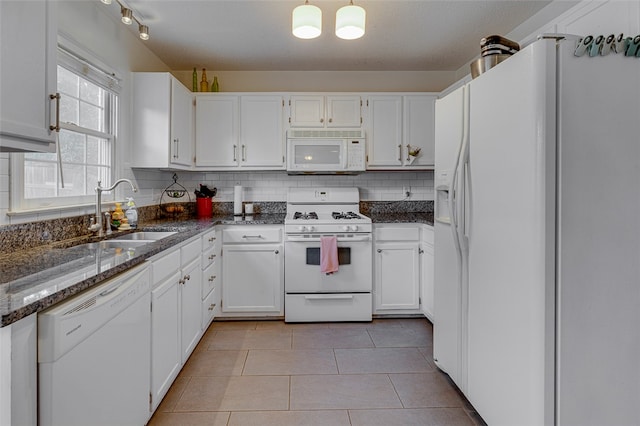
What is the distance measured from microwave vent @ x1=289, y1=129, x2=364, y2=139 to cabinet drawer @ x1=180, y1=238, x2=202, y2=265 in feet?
4.88

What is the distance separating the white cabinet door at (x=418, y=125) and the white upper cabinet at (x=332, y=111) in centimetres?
49

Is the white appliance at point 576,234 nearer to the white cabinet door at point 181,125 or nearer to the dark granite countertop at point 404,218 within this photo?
the dark granite countertop at point 404,218

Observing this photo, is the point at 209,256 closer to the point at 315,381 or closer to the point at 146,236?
the point at 146,236

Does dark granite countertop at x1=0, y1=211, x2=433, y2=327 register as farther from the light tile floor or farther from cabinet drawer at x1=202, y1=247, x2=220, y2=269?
the light tile floor

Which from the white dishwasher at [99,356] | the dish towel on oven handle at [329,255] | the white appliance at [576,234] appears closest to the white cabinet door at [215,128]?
the dish towel on oven handle at [329,255]

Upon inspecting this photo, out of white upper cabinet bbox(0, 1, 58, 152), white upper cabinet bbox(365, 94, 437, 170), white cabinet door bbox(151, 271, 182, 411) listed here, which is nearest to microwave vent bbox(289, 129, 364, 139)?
white upper cabinet bbox(365, 94, 437, 170)

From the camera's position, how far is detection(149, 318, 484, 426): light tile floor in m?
1.99

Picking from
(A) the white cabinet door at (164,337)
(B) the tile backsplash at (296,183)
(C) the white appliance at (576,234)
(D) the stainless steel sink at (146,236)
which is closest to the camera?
(C) the white appliance at (576,234)

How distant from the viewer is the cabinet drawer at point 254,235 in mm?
3375

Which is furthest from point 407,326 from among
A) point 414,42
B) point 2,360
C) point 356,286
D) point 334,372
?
point 2,360

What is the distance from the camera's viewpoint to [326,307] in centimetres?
335

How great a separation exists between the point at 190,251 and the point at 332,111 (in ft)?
6.60

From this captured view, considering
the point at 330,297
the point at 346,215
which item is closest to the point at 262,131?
the point at 346,215

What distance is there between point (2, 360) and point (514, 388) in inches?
69.4
